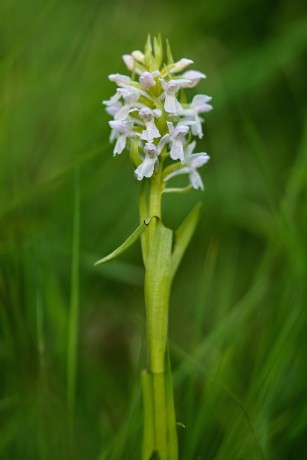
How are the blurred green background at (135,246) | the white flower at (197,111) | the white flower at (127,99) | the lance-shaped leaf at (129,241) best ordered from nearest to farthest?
the lance-shaped leaf at (129,241) < the white flower at (127,99) < the white flower at (197,111) < the blurred green background at (135,246)

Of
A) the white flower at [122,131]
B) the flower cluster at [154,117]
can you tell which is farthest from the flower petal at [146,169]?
the white flower at [122,131]

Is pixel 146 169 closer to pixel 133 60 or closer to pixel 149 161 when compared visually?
pixel 149 161

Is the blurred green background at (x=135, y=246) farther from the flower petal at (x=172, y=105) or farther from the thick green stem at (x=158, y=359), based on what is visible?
the flower petal at (x=172, y=105)

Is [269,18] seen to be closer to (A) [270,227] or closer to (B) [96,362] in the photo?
(A) [270,227]

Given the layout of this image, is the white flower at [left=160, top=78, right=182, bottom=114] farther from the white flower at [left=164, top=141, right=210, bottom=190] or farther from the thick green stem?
the thick green stem

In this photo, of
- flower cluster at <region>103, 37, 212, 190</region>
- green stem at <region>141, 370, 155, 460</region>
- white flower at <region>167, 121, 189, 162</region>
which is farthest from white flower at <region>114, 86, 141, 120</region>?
green stem at <region>141, 370, 155, 460</region>
